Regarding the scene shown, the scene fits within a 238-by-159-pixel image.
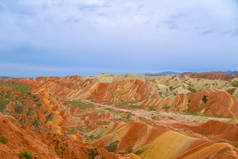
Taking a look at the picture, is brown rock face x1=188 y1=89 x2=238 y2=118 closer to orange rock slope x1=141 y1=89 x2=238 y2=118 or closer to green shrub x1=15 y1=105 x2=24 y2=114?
orange rock slope x1=141 y1=89 x2=238 y2=118

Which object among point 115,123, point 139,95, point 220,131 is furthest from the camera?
point 139,95

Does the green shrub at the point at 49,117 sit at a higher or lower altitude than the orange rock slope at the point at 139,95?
lower

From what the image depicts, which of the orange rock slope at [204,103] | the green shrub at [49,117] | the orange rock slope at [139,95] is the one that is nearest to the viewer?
the green shrub at [49,117]

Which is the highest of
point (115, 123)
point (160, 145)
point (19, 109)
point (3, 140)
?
point (3, 140)

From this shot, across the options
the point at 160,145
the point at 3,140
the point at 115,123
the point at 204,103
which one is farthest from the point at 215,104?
the point at 3,140

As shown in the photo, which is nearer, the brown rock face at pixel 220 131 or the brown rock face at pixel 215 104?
the brown rock face at pixel 220 131

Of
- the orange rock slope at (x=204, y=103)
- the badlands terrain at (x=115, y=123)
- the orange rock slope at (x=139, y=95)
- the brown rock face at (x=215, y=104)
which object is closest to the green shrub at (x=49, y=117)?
the badlands terrain at (x=115, y=123)

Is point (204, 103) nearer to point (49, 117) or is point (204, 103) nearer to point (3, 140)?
point (49, 117)

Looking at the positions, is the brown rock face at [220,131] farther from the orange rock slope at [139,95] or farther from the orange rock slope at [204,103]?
the orange rock slope at [139,95]

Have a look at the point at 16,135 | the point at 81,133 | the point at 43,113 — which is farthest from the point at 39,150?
the point at 43,113

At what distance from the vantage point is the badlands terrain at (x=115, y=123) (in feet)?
38.0

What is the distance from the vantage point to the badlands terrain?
11570mm

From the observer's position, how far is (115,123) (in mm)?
27250

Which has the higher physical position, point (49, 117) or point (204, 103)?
point (204, 103)
